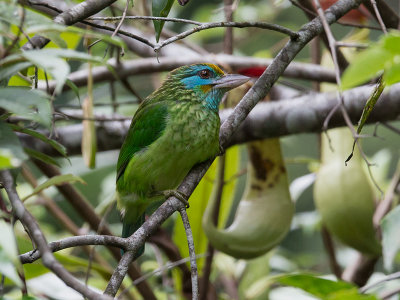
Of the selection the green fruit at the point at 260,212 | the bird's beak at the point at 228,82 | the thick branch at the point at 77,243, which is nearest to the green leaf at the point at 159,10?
the thick branch at the point at 77,243

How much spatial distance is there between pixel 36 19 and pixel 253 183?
1654 millimetres

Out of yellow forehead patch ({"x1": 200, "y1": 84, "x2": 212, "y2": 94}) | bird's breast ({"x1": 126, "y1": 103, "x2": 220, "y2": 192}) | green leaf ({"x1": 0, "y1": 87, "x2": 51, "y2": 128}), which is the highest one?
green leaf ({"x1": 0, "y1": 87, "x2": 51, "y2": 128})

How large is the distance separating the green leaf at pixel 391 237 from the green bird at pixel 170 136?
1.13m

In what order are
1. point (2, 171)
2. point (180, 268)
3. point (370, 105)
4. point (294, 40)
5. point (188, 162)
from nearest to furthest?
point (2, 171)
point (370, 105)
point (294, 40)
point (188, 162)
point (180, 268)

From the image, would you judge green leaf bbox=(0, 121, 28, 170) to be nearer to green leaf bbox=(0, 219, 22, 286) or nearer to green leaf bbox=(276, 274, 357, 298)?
green leaf bbox=(0, 219, 22, 286)

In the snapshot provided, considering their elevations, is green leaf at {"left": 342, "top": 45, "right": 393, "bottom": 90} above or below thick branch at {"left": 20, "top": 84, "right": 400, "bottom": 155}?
above

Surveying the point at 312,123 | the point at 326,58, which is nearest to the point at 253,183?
the point at 312,123

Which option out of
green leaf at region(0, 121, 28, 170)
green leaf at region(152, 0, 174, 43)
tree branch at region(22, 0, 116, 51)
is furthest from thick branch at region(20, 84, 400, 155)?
green leaf at region(0, 121, 28, 170)

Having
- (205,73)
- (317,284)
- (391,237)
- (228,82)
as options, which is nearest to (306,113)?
(228,82)

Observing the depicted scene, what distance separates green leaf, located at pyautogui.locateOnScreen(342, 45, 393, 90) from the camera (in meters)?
0.87

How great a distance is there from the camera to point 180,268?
112 inches

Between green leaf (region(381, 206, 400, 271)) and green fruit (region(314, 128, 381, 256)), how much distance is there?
1.41 meters

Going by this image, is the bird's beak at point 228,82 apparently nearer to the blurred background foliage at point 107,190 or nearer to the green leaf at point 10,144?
the blurred background foliage at point 107,190

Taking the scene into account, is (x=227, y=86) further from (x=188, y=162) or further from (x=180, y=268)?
(x=180, y=268)
